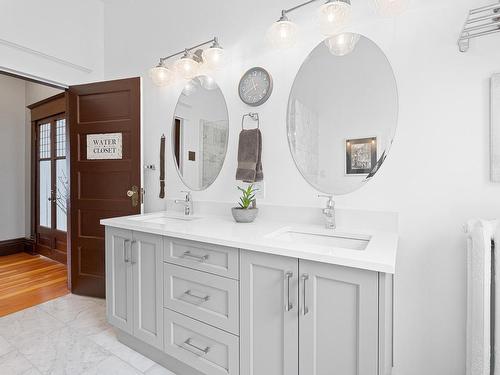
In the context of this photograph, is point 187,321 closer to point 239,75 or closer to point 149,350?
point 149,350

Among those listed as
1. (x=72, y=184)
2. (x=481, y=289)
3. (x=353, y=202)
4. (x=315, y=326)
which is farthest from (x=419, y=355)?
(x=72, y=184)

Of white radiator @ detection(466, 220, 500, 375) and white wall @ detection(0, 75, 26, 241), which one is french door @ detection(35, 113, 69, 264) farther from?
white radiator @ detection(466, 220, 500, 375)

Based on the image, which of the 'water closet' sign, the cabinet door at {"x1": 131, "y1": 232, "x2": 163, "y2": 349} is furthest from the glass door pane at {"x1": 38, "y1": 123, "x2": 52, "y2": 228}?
the cabinet door at {"x1": 131, "y1": 232, "x2": 163, "y2": 349}

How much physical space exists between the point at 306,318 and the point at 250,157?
1.09m

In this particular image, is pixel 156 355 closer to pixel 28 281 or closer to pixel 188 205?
pixel 188 205

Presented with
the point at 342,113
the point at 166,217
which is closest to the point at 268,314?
the point at 342,113

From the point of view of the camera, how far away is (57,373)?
165 centimetres

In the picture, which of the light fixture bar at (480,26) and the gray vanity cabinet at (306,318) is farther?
the light fixture bar at (480,26)

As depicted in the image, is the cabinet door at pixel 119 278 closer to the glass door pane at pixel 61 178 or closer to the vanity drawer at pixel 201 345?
the vanity drawer at pixel 201 345

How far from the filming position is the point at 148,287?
171 cm

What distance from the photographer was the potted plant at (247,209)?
1796 millimetres

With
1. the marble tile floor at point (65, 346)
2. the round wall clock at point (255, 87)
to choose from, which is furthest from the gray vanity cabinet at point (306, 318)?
the round wall clock at point (255, 87)

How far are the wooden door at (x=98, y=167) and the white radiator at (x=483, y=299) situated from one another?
7.59 ft

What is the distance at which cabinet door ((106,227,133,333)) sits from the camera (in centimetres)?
182
